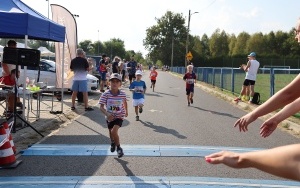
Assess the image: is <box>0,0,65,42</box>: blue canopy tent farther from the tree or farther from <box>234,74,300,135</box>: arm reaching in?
the tree

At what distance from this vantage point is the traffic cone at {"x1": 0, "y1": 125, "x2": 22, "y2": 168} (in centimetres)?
596

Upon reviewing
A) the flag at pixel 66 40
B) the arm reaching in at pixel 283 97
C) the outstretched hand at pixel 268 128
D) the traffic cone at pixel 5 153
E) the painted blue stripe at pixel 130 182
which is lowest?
the painted blue stripe at pixel 130 182

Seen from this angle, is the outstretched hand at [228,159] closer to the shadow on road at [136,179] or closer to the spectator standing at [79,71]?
the shadow on road at [136,179]

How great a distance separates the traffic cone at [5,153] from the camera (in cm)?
596

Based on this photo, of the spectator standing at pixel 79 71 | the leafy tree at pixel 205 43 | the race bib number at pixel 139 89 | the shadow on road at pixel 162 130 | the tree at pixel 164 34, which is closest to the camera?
the shadow on road at pixel 162 130

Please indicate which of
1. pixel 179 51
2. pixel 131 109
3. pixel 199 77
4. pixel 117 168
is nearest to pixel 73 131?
pixel 117 168

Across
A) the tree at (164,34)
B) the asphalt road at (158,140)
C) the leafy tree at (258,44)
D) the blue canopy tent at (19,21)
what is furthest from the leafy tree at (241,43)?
the blue canopy tent at (19,21)

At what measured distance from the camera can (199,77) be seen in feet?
→ 116

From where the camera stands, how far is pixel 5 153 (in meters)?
6.00

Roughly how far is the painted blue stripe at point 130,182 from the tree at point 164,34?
365 feet

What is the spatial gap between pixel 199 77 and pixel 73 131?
26953 mm

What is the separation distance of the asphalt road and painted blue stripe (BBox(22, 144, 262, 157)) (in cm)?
21

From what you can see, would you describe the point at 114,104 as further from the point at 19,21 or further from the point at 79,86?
the point at 79,86

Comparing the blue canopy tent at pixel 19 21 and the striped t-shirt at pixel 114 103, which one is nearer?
the striped t-shirt at pixel 114 103
